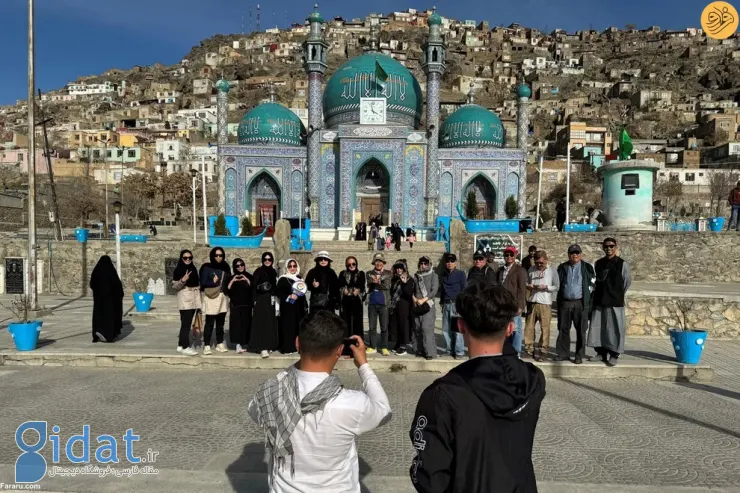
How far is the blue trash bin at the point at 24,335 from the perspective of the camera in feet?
23.2

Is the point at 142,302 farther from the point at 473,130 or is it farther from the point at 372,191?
the point at 473,130

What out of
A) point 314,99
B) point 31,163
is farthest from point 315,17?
point 31,163

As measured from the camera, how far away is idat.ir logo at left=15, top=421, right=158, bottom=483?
3.49 m

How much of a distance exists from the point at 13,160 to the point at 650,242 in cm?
7016

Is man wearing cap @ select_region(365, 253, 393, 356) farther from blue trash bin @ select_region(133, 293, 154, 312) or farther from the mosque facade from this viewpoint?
the mosque facade

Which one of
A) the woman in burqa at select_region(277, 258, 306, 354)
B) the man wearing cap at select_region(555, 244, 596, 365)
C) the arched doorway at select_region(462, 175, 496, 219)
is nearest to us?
the man wearing cap at select_region(555, 244, 596, 365)

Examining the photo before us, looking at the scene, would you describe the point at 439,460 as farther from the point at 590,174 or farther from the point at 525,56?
the point at 525,56

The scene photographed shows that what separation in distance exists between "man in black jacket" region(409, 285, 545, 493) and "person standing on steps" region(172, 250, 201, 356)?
5.88m

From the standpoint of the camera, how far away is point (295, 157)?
87.0 ft

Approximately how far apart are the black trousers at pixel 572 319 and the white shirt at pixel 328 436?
520 centimetres

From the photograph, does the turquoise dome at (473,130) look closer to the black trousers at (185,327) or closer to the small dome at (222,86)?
the small dome at (222,86)

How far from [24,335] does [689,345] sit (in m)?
9.28

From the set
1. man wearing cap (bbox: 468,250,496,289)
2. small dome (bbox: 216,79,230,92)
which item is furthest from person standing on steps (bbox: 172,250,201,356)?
small dome (bbox: 216,79,230,92)

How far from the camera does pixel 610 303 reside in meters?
6.32
